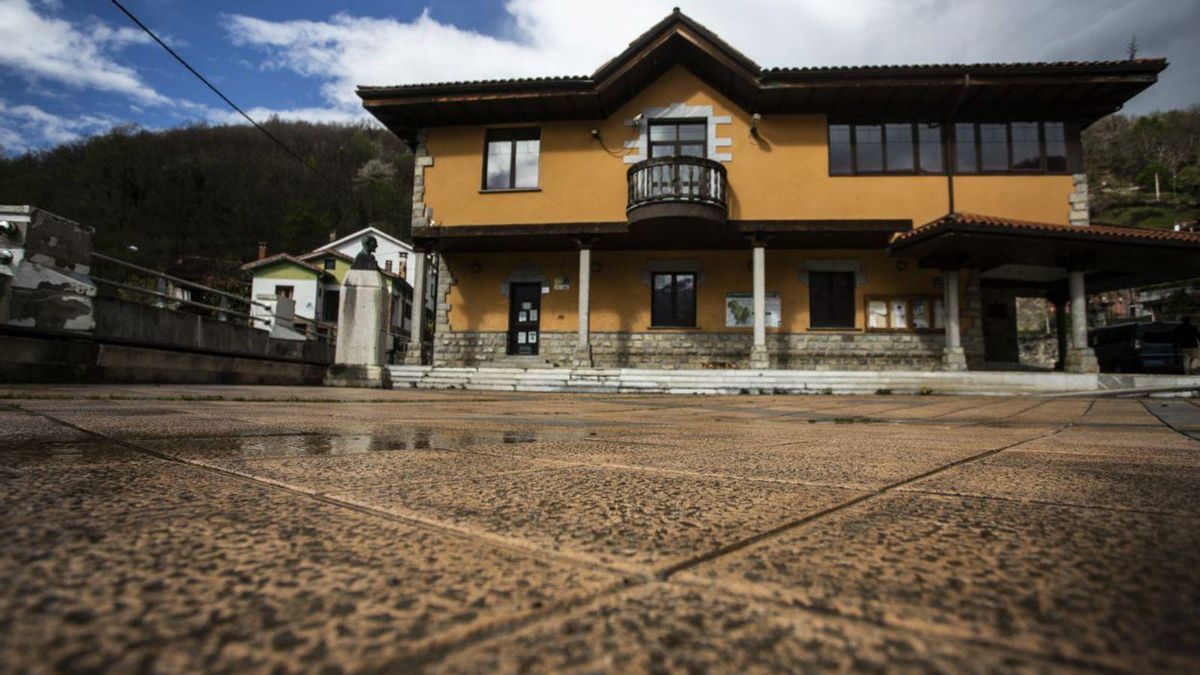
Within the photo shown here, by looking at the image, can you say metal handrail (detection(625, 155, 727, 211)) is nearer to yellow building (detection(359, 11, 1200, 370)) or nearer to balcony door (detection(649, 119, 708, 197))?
yellow building (detection(359, 11, 1200, 370))

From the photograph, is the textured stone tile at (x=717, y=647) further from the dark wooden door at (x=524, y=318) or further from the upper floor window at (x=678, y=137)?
the upper floor window at (x=678, y=137)

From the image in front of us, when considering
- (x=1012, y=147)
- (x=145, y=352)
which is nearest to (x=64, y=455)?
(x=145, y=352)

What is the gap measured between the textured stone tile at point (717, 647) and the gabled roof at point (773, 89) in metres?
13.2

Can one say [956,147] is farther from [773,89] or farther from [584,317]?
[584,317]

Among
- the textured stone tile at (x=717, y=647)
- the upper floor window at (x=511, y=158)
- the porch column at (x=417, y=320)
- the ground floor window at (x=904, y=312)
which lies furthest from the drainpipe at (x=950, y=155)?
the textured stone tile at (x=717, y=647)

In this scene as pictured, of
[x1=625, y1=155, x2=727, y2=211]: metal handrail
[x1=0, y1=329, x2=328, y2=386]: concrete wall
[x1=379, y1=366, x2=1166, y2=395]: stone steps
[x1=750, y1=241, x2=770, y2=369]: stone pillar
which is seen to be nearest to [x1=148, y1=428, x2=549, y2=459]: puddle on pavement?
[x1=0, y1=329, x2=328, y2=386]: concrete wall

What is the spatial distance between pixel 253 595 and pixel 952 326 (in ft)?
43.7

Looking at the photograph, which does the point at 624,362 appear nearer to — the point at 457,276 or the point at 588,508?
the point at 457,276

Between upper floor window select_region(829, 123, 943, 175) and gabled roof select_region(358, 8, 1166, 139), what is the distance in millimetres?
343

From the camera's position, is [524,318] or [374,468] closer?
[374,468]

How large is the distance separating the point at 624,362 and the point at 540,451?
1153 cm

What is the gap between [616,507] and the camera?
3.07 feet

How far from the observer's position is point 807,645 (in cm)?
43

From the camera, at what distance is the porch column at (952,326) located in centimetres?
1123
